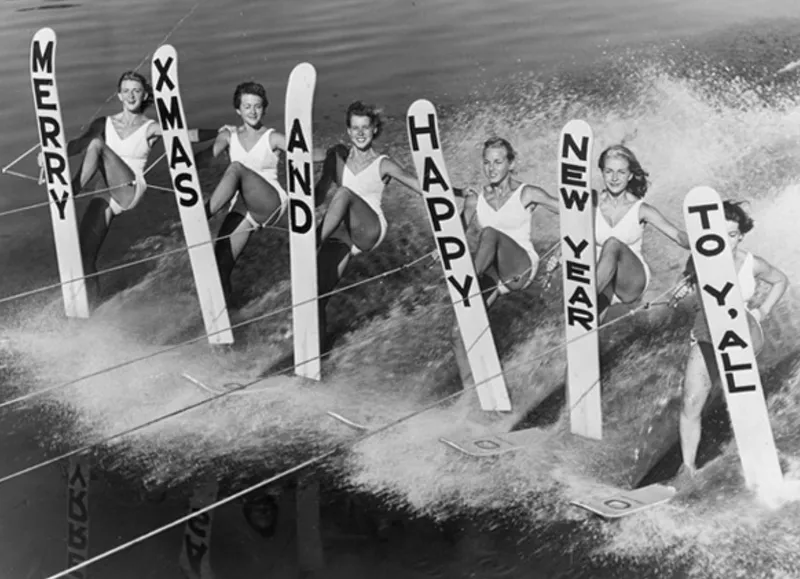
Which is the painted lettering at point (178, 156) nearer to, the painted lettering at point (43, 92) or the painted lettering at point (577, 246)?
the painted lettering at point (43, 92)

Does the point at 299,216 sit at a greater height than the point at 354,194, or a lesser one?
lesser

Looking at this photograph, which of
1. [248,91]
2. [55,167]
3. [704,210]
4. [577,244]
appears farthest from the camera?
[55,167]

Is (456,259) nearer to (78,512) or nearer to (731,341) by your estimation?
(731,341)

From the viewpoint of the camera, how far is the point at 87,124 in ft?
44.7

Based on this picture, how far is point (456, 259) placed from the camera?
9.24 metres

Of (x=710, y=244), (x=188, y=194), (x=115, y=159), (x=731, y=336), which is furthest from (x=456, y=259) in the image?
(x=115, y=159)

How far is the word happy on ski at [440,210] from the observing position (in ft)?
29.1

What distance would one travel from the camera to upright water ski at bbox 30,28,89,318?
35.2 ft

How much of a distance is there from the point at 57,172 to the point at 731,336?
7.24m

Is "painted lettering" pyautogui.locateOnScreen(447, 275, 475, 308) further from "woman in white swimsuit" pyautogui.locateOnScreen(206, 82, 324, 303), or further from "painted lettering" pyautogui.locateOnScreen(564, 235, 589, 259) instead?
"woman in white swimsuit" pyautogui.locateOnScreen(206, 82, 324, 303)

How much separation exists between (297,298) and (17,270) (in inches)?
160

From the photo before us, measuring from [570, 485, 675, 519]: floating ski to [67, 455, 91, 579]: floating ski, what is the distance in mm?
3829

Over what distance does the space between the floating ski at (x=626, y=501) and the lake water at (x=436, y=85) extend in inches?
77.8

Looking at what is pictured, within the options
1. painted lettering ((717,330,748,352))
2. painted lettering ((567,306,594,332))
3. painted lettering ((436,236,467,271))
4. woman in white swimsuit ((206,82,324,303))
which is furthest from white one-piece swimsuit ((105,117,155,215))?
painted lettering ((717,330,748,352))
